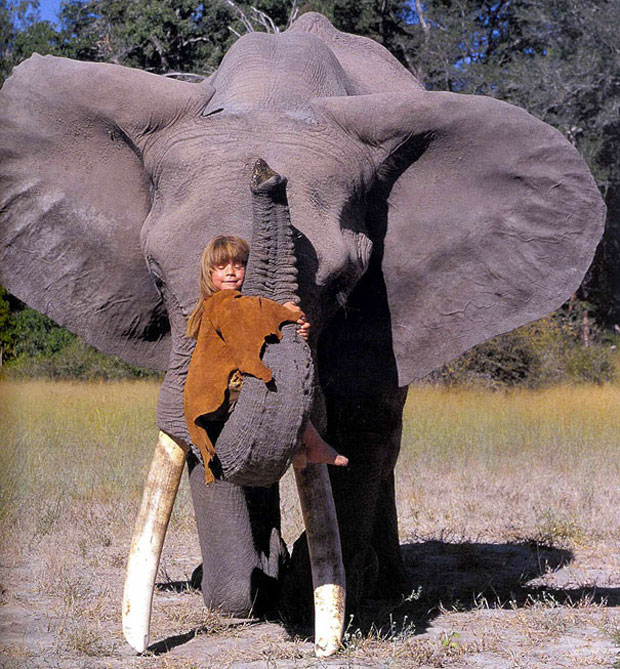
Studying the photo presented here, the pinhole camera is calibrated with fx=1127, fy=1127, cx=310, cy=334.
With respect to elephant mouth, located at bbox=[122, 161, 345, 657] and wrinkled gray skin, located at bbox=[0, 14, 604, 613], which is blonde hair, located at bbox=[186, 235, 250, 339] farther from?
wrinkled gray skin, located at bbox=[0, 14, 604, 613]

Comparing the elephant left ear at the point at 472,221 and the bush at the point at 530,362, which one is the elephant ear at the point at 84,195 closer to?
the elephant left ear at the point at 472,221

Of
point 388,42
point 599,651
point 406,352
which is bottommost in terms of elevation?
point 599,651

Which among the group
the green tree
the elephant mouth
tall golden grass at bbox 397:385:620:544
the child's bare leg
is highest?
the green tree

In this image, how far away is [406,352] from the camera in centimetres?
521

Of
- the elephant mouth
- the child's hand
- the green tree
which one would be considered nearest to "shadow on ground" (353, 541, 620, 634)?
the elephant mouth

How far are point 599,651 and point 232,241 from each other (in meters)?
2.41

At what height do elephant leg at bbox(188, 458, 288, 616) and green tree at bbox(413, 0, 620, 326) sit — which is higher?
green tree at bbox(413, 0, 620, 326)

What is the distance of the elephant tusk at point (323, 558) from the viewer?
14.3 ft

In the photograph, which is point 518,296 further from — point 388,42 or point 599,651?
point 388,42

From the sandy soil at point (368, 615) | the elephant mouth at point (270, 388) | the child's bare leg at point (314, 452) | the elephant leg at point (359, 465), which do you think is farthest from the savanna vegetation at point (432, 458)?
the elephant mouth at point (270, 388)

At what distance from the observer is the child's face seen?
3.68 metres

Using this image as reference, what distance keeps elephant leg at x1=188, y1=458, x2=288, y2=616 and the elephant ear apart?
663mm

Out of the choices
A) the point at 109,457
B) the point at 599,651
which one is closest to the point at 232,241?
the point at 599,651

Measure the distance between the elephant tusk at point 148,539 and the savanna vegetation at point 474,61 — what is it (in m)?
11.9
